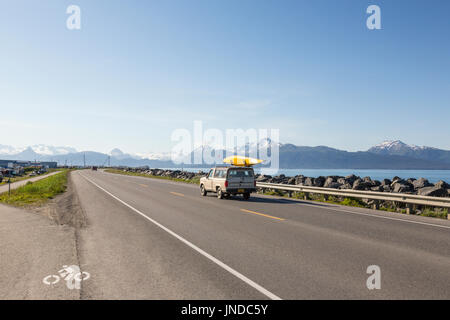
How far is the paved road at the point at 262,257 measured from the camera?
488 centimetres

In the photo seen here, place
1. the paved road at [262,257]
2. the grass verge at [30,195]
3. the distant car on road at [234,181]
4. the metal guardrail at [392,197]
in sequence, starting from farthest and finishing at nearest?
1. the distant car on road at [234,181]
2. the grass verge at [30,195]
3. the metal guardrail at [392,197]
4. the paved road at [262,257]

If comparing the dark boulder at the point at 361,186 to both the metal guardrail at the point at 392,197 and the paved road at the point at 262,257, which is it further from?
the paved road at the point at 262,257

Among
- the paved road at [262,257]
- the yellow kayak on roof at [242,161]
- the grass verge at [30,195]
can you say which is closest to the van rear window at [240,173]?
the yellow kayak on roof at [242,161]

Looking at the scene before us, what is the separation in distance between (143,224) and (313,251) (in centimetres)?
582

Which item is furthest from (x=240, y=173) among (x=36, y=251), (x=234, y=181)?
(x=36, y=251)

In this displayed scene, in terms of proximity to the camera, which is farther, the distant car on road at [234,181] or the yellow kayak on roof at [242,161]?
the yellow kayak on roof at [242,161]

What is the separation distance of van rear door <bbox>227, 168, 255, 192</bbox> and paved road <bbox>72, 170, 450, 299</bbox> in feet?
23.5

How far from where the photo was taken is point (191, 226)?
1025 cm

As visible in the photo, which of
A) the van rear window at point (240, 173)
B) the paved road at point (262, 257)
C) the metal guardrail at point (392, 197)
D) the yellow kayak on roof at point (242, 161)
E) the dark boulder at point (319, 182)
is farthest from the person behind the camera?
the dark boulder at point (319, 182)

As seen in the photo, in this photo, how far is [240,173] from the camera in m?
19.6

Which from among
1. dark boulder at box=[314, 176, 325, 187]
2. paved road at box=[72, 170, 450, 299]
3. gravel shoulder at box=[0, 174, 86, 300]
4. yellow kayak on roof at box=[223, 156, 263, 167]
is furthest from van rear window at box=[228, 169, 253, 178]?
dark boulder at box=[314, 176, 325, 187]

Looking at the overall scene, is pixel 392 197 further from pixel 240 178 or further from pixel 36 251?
pixel 36 251

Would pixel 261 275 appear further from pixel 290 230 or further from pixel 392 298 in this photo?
pixel 290 230
